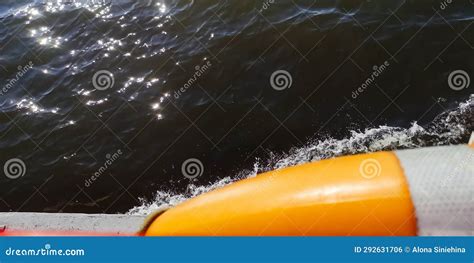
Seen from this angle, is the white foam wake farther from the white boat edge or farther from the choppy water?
the white boat edge

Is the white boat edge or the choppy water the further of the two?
the choppy water

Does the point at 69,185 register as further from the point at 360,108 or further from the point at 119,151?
the point at 360,108

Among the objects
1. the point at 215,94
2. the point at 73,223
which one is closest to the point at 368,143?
the point at 215,94

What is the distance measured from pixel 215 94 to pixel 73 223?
9.23 feet

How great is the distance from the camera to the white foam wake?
5848 mm

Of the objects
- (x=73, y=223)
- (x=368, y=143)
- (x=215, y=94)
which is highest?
(x=215, y=94)

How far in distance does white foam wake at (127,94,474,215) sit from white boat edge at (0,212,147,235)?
3.43 ft

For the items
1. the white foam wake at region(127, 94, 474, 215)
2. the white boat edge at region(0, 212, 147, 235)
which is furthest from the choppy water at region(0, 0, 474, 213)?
the white boat edge at region(0, 212, 147, 235)

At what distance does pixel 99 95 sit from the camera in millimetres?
7035

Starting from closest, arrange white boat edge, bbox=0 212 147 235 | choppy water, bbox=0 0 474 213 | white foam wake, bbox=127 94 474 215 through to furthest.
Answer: white boat edge, bbox=0 212 147 235 → white foam wake, bbox=127 94 474 215 → choppy water, bbox=0 0 474 213

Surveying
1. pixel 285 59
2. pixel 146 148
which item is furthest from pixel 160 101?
pixel 285 59

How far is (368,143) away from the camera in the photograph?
19.6 feet

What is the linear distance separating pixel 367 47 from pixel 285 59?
3.91ft

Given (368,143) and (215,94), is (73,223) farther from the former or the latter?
(368,143)
